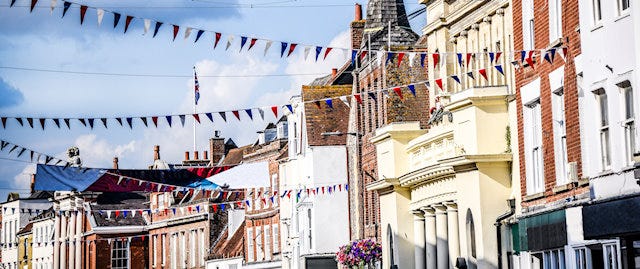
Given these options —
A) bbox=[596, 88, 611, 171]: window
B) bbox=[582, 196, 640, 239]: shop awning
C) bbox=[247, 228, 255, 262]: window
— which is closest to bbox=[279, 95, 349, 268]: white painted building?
bbox=[247, 228, 255, 262]: window

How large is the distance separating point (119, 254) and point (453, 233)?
205 ft

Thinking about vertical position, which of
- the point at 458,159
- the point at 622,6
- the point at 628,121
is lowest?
the point at 628,121

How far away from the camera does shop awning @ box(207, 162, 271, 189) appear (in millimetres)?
59062

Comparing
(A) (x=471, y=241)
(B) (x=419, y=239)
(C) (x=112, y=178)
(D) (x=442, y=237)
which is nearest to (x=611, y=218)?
(A) (x=471, y=241)

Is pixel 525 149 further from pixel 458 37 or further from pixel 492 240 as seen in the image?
pixel 458 37

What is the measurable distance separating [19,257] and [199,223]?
4007cm

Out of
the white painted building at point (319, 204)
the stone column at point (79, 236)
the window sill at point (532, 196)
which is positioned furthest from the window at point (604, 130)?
the stone column at point (79, 236)

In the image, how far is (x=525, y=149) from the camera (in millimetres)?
30672

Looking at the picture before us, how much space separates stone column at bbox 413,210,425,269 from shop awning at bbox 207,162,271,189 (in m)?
17.1

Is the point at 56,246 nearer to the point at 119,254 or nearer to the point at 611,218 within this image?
the point at 119,254

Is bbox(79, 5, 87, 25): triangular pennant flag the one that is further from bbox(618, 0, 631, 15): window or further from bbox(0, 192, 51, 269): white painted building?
bbox(0, 192, 51, 269): white painted building

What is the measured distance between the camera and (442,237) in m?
38.3

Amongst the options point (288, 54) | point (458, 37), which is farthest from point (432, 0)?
point (288, 54)

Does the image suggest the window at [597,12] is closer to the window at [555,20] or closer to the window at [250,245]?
the window at [555,20]
